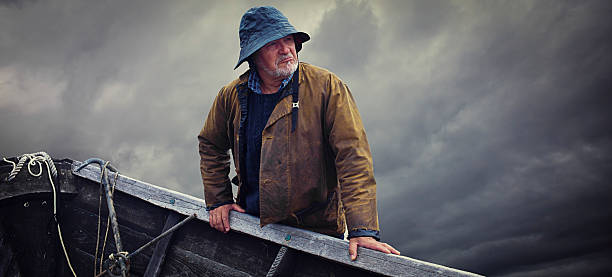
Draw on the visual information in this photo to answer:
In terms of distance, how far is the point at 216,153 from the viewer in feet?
10.9

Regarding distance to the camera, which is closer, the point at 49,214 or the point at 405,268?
the point at 405,268

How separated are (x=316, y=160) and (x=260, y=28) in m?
1.07

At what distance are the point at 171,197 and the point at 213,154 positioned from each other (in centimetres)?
51

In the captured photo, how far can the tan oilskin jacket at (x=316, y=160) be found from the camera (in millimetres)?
2537

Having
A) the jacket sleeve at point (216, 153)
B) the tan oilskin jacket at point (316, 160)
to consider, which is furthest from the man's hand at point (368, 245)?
the jacket sleeve at point (216, 153)

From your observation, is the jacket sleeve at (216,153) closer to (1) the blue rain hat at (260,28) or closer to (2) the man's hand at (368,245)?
(1) the blue rain hat at (260,28)

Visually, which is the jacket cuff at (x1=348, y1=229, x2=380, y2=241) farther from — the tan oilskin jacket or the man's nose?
the man's nose

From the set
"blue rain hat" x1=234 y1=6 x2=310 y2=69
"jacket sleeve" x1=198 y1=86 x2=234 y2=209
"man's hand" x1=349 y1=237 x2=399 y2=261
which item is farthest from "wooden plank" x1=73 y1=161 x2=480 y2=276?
"blue rain hat" x1=234 y1=6 x2=310 y2=69

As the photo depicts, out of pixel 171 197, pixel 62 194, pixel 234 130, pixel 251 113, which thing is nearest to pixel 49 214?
pixel 62 194

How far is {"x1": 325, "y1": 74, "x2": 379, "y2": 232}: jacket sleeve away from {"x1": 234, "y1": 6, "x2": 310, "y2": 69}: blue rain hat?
1.72ft

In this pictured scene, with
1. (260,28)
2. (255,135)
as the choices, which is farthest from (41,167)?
(260,28)

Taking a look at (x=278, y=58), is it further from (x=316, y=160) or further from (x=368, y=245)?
(x=368, y=245)

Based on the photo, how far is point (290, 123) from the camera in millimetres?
2629

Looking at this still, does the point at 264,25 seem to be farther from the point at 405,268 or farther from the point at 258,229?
the point at 405,268
